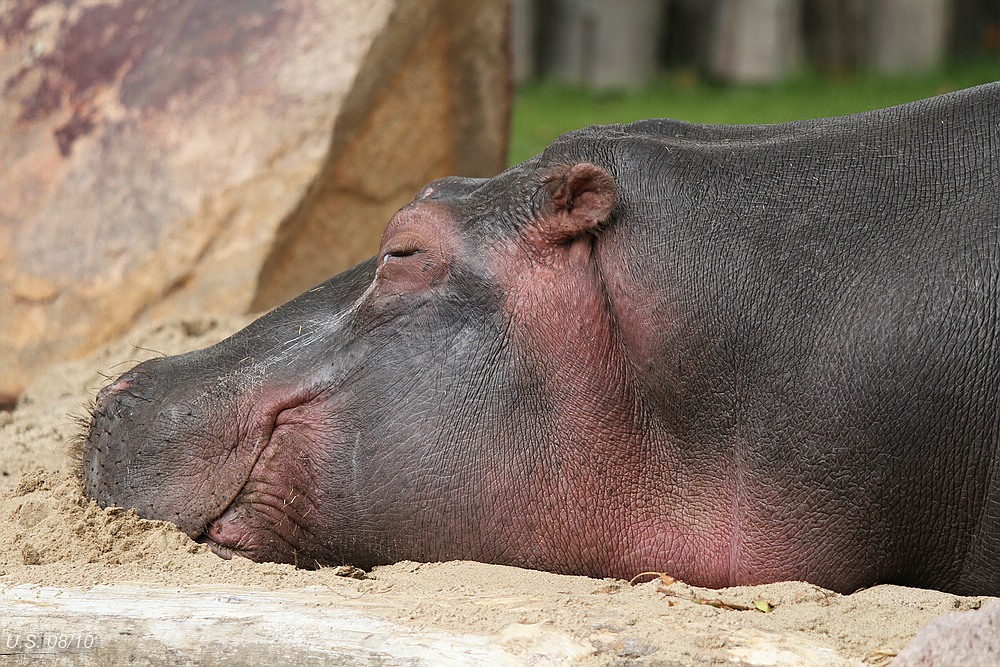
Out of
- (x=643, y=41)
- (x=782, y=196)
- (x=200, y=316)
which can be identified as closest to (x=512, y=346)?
(x=782, y=196)

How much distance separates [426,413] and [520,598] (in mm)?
598

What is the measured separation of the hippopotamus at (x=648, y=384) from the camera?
8.75 ft

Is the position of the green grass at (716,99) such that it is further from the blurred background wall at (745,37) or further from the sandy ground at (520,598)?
the sandy ground at (520,598)

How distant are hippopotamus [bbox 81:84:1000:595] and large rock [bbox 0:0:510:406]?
1.83 metres

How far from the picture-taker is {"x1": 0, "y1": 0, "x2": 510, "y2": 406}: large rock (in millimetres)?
4957

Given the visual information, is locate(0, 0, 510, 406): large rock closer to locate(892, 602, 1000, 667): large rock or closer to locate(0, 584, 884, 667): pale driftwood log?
locate(0, 584, 884, 667): pale driftwood log

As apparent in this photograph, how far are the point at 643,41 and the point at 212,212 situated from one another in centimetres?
777

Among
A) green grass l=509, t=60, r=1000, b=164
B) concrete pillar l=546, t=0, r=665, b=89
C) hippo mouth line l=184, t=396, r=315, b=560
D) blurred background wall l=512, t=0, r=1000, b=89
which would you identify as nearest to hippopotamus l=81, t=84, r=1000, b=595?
hippo mouth line l=184, t=396, r=315, b=560

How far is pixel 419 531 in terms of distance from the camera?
2.92 meters

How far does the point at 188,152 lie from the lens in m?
5.07

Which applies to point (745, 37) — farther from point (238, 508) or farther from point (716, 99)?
point (238, 508)

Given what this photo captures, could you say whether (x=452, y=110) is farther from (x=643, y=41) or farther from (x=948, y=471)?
(x=643, y=41)

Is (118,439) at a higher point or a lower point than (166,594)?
higher

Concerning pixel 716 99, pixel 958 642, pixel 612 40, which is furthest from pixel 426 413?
pixel 612 40
